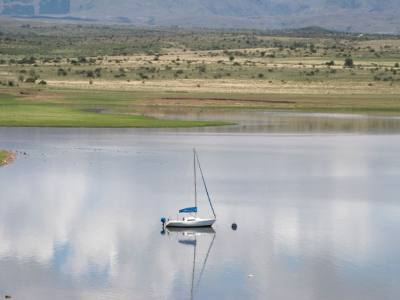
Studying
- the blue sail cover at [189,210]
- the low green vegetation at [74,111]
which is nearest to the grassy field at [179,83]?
the low green vegetation at [74,111]

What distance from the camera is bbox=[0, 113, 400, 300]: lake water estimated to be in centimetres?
2703

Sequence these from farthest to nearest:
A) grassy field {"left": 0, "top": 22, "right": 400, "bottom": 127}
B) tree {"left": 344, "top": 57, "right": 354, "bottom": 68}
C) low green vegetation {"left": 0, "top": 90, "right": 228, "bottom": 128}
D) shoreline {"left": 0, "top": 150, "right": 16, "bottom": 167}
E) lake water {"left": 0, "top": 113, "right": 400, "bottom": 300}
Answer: tree {"left": 344, "top": 57, "right": 354, "bottom": 68}, grassy field {"left": 0, "top": 22, "right": 400, "bottom": 127}, low green vegetation {"left": 0, "top": 90, "right": 228, "bottom": 128}, shoreline {"left": 0, "top": 150, "right": 16, "bottom": 167}, lake water {"left": 0, "top": 113, "right": 400, "bottom": 300}

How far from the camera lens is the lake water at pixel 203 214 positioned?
27.0 meters

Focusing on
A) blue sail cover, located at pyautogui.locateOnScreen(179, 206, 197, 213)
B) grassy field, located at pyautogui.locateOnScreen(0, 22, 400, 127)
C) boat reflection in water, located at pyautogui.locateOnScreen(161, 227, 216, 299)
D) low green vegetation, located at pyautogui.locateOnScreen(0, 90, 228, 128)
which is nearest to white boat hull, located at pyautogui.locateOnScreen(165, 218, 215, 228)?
boat reflection in water, located at pyautogui.locateOnScreen(161, 227, 216, 299)

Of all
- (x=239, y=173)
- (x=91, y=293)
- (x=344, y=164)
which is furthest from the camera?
(x=344, y=164)

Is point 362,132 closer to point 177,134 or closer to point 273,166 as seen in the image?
point 177,134

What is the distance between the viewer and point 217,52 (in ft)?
454

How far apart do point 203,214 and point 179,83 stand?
60289 mm

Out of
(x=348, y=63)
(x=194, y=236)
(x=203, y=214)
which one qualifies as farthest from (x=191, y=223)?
(x=348, y=63)

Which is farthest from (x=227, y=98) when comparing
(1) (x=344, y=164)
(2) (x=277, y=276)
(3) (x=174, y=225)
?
(2) (x=277, y=276)

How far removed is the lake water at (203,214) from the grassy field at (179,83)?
15.8 meters

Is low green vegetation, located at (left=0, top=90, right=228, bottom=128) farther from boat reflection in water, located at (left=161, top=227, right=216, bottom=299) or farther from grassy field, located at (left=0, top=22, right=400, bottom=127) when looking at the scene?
boat reflection in water, located at (left=161, top=227, right=216, bottom=299)

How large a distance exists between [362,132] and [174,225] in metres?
32.9

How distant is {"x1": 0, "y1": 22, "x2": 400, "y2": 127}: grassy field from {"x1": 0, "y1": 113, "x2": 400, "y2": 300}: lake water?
1582 cm
